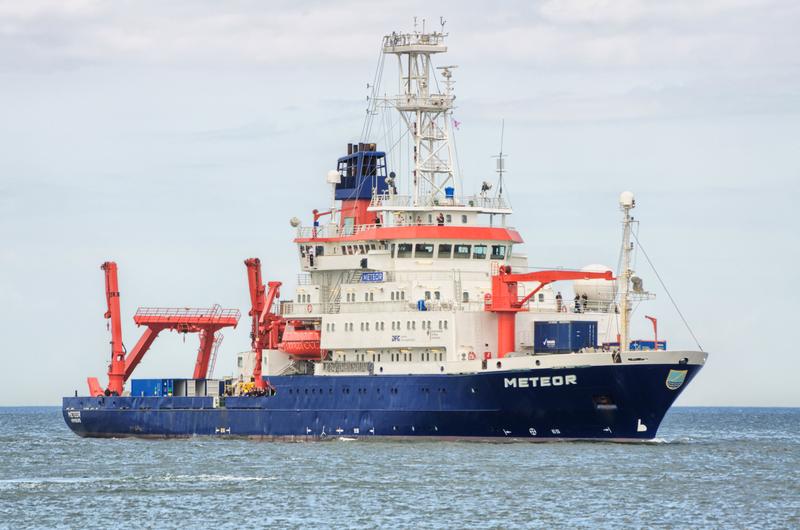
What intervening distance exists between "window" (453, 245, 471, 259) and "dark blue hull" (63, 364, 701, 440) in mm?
6119

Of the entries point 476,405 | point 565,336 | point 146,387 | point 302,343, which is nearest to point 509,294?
point 565,336

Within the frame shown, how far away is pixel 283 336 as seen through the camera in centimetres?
6644

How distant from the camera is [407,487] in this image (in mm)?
46656

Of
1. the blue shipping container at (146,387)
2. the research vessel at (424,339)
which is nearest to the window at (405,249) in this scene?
the research vessel at (424,339)

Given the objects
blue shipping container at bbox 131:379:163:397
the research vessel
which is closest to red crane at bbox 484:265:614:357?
the research vessel

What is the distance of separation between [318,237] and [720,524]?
30.4 meters

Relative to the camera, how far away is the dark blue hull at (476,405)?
5628cm

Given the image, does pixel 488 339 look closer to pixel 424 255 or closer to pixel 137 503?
pixel 424 255

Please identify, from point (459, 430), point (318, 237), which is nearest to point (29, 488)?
point (459, 430)

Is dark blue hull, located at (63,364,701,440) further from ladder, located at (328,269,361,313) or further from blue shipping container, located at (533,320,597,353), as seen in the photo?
ladder, located at (328,269,361,313)

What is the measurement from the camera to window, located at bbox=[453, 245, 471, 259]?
63.2 m

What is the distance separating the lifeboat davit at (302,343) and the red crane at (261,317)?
1335 mm

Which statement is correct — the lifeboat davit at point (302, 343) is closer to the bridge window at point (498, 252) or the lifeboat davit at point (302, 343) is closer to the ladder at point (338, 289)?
the ladder at point (338, 289)

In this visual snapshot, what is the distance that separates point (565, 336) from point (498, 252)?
6.72 m
